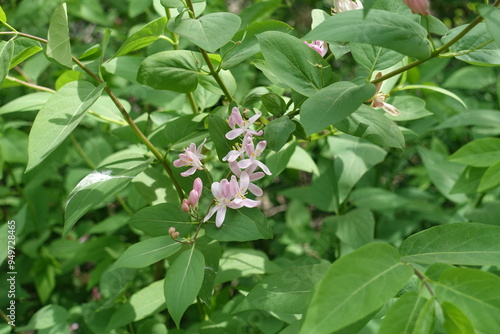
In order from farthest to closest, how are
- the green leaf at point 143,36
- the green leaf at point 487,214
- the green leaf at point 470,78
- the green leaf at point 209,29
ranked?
the green leaf at point 470,78
the green leaf at point 487,214
the green leaf at point 143,36
the green leaf at point 209,29

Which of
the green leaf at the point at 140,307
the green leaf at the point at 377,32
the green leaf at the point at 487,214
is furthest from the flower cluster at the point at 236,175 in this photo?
the green leaf at the point at 487,214

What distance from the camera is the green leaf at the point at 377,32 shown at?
676 millimetres

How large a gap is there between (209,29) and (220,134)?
6.7 inches

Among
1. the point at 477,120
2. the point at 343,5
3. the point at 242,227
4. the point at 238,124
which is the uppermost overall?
the point at 343,5

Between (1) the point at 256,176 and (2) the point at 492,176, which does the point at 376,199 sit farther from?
(1) the point at 256,176

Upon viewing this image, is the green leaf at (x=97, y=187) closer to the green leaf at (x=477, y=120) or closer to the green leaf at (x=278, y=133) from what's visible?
the green leaf at (x=278, y=133)

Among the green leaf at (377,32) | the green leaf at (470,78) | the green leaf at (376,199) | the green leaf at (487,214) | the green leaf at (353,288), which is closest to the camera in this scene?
the green leaf at (353,288)

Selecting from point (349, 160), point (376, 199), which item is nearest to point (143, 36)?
point (349, 160)

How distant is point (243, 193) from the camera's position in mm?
874

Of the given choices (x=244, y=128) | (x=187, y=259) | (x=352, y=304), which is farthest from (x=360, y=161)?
(x=352, y=304)

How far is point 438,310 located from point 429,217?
0.96m

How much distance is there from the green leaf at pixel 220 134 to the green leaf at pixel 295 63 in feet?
0.43

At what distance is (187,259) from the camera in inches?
32.2

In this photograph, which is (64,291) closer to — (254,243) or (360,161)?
(254,243)
